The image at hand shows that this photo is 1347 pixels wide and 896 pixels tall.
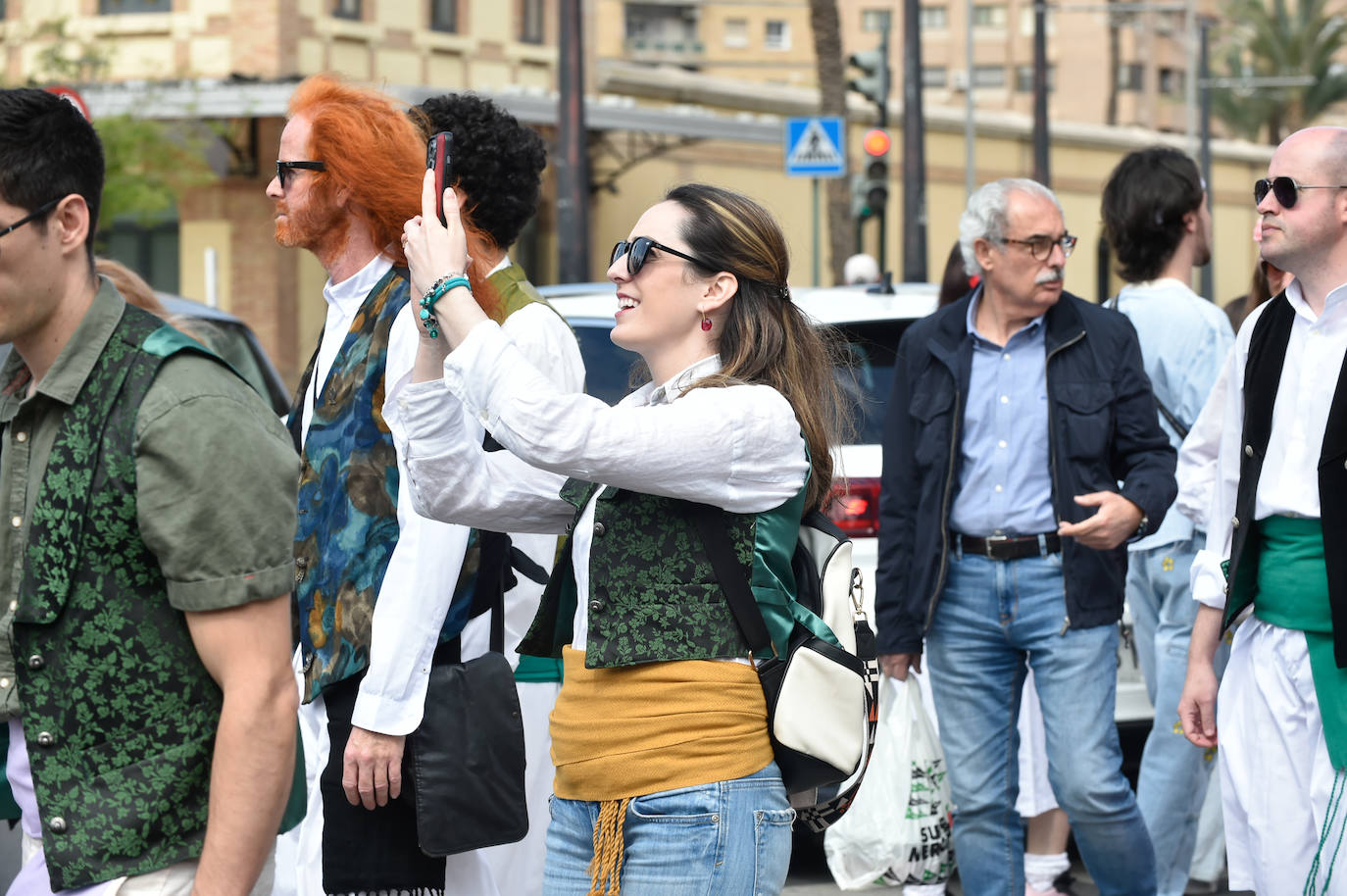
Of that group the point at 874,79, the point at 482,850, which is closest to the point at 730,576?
A: the point at 482,850

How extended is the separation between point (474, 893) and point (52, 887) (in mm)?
1450

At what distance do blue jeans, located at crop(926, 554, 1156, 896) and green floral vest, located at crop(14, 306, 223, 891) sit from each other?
9.90 ft

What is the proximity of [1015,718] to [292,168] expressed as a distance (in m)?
2.58

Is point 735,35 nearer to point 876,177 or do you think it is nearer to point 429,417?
point 876,177

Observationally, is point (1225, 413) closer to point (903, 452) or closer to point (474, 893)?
point (903, 452)

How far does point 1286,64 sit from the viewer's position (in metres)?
51.8

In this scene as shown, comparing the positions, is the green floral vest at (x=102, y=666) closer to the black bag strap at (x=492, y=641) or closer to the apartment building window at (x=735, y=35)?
the black bag strap at (x=492, y=641)

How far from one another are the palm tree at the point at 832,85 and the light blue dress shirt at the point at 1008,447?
1829 centimetres

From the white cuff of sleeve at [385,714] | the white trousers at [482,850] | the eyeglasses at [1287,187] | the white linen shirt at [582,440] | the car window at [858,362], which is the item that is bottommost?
the white trousers at [482,850]

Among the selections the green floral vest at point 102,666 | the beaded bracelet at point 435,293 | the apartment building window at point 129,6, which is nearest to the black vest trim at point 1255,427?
the beaded bracelet at point 435,293

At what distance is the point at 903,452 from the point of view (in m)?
5.34

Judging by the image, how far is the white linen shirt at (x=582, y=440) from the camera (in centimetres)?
297

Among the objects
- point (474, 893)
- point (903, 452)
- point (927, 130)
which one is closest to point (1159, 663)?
point (903, 452)

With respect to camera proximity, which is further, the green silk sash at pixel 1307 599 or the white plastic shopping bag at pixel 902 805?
the white plastic shopping bag at pixel 902 805
